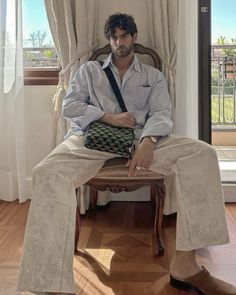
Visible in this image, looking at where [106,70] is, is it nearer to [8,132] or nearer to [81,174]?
[81,174]

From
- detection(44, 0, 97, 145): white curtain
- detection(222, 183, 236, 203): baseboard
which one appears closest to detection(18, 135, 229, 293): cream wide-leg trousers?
detection(44, 0, 97, 145): white curtain

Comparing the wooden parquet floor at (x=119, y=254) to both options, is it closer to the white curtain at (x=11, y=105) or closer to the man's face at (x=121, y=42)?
the white curtain at (x=11, y=105)

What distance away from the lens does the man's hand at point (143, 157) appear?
5.50 ft

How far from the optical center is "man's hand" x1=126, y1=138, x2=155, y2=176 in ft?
5.50

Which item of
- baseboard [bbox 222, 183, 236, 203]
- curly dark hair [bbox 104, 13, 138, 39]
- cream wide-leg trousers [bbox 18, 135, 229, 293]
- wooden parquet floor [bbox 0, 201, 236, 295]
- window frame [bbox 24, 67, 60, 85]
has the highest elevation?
curly dark hair [bbox 104, 13, 138, 39]

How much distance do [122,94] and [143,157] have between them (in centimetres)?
49

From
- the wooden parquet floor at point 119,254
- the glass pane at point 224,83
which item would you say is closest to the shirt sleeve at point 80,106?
the wooden parquet floor at point 119,254

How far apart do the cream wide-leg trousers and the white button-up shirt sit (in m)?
0.23

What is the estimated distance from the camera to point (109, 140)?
1.74 meters

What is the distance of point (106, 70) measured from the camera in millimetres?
2059

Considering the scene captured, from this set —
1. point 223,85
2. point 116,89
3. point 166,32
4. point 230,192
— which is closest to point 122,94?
point 116,89

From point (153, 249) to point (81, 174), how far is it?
61cm

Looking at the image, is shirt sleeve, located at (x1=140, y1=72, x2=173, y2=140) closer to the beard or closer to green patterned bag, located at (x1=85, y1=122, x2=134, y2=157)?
green patterned bag, located at (x1=85, y1=122, x2=134, y2=157)

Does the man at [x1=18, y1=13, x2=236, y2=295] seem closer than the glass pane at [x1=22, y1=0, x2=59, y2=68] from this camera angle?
Yes
